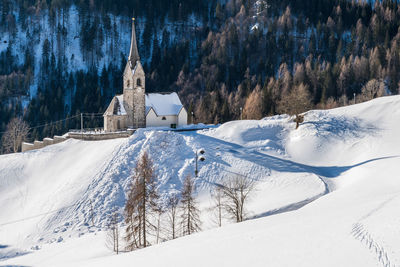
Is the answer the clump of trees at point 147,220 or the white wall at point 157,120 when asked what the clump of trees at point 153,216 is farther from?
the white wall at point 157,120

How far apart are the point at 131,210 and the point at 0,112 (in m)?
86.0

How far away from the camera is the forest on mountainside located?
314ft

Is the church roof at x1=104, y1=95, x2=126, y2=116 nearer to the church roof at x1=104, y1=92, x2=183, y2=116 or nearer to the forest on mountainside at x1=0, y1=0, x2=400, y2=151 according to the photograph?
the church roof at x1=104, y1=92, x2=183, y2=116

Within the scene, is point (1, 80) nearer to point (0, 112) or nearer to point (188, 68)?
point (0, 112)

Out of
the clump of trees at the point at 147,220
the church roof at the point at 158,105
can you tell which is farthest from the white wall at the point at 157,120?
the clump of trees at the point at 147,220

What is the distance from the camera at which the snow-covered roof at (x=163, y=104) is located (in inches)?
2377

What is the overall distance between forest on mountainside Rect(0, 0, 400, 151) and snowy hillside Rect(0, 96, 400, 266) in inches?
1422

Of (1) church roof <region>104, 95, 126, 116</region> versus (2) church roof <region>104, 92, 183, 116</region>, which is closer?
(1) church roof <region>104, 95, 126, 116</region>

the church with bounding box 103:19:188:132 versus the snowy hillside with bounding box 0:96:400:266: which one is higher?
the church with bounding box 103:19:188:132

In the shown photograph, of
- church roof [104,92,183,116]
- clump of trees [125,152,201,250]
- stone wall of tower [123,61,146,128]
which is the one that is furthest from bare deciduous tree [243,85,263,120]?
clump of trees [125,152,201,250]

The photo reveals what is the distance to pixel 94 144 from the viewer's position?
178ft

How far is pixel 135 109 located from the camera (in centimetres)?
5872

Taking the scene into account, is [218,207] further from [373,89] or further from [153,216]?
[373,89]

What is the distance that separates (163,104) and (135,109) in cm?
456
